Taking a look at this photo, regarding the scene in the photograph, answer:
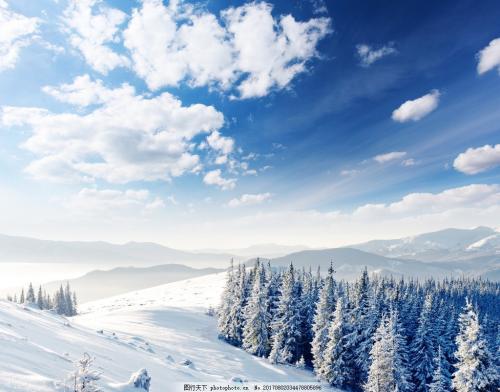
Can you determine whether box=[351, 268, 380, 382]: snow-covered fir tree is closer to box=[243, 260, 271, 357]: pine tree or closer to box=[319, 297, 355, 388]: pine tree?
box=[319, 297, 355, 388]: pine tree

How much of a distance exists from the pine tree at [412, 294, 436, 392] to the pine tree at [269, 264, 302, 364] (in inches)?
693

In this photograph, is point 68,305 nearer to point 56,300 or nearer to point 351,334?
point 56,300

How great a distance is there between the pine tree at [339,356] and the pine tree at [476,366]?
1666 cm

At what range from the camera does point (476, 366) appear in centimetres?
2867

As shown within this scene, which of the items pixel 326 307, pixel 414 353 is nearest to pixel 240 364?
pixel 326 307

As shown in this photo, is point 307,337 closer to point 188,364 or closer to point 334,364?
point 334,364

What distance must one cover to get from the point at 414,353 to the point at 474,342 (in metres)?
24.0

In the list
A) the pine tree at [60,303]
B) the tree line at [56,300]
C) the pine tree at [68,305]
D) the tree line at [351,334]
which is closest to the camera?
the tree line at [351,334]

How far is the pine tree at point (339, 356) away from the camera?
44.2 metres

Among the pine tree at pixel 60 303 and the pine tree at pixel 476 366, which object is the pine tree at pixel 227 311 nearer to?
the pine tree at pixel 476 366

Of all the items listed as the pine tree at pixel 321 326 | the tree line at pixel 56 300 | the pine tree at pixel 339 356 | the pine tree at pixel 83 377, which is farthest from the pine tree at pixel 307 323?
the tree line at pixel 56 300

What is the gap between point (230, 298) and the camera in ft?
224

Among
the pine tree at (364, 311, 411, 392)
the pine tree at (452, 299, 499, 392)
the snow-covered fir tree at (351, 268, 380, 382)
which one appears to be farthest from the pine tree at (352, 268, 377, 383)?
the pine tree at (452, 299, 499, 392)

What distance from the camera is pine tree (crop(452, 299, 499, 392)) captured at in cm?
2811
